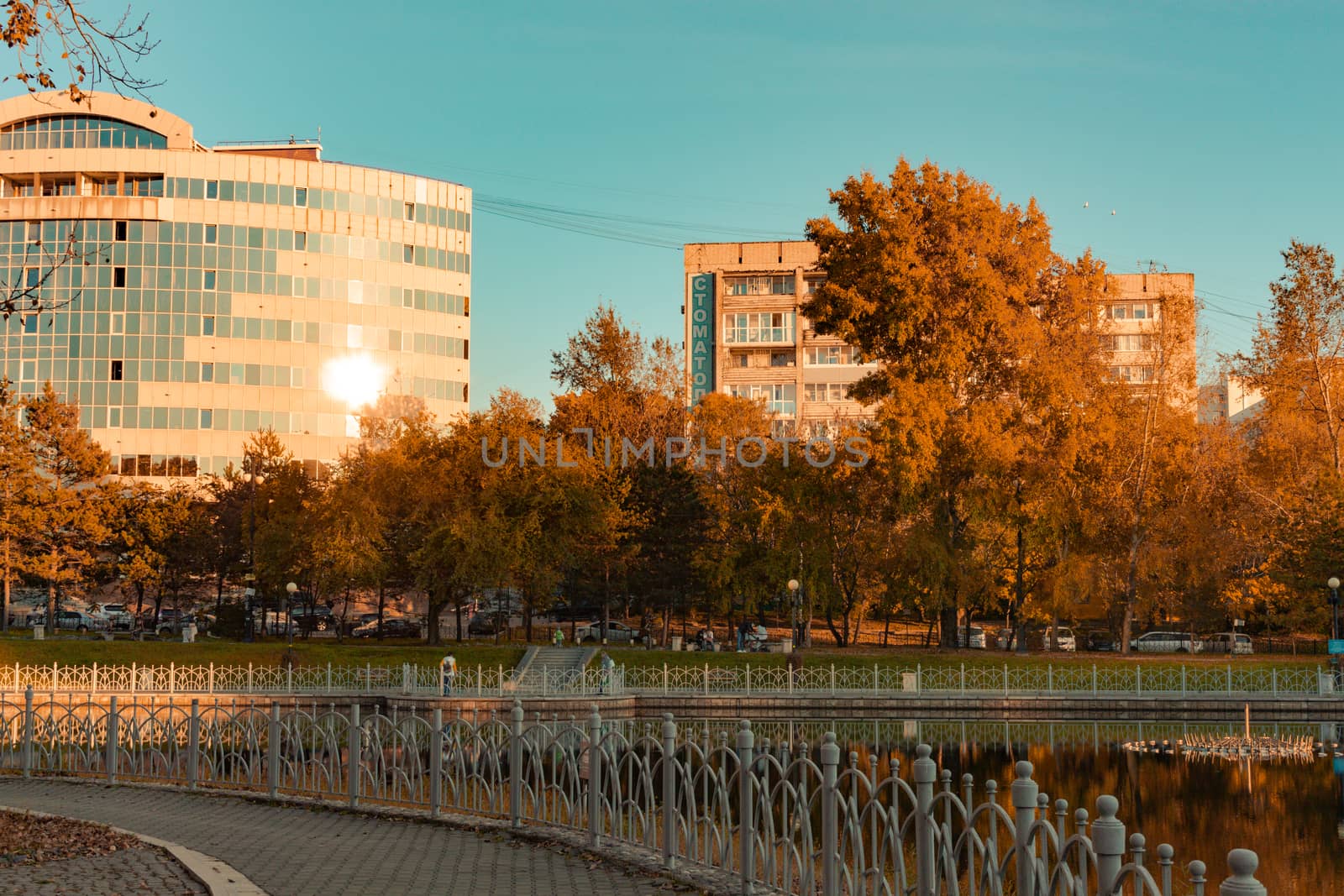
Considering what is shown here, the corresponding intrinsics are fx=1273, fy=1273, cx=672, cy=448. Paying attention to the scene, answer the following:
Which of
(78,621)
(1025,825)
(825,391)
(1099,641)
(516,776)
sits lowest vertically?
(1099,641)

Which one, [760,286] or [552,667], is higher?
[760,286]

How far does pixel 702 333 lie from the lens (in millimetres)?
87250

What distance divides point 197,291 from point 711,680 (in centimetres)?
4939

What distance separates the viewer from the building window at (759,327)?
8688 cm

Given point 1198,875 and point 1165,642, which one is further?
point 1165,642

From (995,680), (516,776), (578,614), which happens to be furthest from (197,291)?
(516,776)

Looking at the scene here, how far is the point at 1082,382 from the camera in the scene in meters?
47.8

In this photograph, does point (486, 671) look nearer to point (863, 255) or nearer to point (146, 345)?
point (863, 255)

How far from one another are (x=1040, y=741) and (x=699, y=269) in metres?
61.1

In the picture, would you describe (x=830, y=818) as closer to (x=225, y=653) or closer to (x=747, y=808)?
(x=747, y=808)

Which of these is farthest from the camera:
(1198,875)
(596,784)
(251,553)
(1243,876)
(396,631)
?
(396,631)

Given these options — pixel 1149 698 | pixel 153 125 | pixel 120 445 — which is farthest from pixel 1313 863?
pixel 153 125

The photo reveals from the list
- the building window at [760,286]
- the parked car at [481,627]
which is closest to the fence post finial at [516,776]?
the parked car at [481,627]

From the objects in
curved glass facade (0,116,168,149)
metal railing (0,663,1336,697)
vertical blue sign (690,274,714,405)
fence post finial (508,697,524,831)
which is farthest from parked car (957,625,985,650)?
curved glass facade (0,116,168,149)
